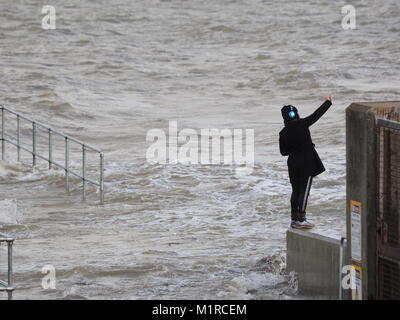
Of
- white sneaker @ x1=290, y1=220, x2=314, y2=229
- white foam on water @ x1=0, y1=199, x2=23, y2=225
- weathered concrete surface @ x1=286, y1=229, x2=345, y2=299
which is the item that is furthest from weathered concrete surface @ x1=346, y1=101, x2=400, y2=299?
white foam on water @ x1=0, y1=199, x2=23, y2=225

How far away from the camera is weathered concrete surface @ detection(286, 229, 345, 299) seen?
28.6 ft

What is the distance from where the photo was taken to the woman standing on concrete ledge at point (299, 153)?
9.68 metres

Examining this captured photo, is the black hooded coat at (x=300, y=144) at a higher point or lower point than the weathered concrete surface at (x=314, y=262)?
higher

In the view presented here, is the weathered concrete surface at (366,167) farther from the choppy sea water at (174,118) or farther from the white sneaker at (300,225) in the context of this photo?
the white sneaker at (300,225)

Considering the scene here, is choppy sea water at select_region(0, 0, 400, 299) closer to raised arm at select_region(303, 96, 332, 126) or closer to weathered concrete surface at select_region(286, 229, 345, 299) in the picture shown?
weathered concrete surface at select_region(286, 229, 345, 299)

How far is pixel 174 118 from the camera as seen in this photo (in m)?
23.9

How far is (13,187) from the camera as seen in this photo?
15656 millimetres

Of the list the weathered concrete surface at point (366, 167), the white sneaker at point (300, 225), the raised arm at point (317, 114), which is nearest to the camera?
the weathered concrete surface at point (366, 167)

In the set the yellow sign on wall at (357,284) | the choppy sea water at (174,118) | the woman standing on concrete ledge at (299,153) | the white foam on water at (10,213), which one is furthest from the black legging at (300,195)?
the white foam on water at (10,213)

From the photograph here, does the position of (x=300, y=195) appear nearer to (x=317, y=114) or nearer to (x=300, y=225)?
(x=300, y=225)

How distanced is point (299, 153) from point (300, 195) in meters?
0.44

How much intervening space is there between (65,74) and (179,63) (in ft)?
13.3

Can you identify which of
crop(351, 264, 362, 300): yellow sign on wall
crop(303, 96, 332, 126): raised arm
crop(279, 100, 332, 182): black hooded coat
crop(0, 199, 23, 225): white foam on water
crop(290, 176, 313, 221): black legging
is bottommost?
crop(351, 264, 362, 300): yellow sign on wall

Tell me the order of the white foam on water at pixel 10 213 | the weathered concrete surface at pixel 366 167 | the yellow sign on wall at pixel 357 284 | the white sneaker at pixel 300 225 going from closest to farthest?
the weathered concrete surface at pixel 366 167 < the yellow sign on wall at pixel 357 284 < the white sneaker at pixel 300 225 < the white foam on water at pixel 10 213
